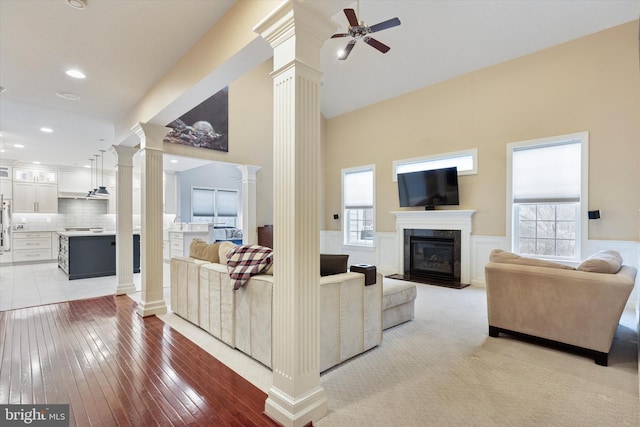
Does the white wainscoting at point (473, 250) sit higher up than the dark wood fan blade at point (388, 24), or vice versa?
the dark wood fan blade at point (388, 24)

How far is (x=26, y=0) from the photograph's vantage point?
7.29ft

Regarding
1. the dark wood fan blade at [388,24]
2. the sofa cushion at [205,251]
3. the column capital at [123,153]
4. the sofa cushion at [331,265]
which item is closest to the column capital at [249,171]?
the column capital at [123,153]

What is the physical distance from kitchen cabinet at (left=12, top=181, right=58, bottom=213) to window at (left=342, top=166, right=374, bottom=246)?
8.38 metres

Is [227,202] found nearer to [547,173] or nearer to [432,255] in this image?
[432,255]

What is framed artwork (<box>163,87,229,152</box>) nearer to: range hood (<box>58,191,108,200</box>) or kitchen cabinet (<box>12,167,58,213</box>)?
range hood (<box>58,191,108,200</box>)

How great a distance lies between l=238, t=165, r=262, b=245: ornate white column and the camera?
23.3ft

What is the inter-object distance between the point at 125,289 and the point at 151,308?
154 cm

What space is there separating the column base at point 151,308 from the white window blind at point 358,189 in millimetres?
4777

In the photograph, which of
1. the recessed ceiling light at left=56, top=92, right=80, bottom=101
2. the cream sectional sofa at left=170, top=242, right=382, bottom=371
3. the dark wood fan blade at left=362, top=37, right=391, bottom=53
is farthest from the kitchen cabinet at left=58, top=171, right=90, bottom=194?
the dark wood fan blade at left=362, top=37, right=391, bottom=53

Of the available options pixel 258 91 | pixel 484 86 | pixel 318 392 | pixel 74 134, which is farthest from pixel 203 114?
pixel 318 392

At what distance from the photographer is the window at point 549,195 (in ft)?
15.0

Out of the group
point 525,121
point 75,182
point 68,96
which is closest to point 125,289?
point 68,96

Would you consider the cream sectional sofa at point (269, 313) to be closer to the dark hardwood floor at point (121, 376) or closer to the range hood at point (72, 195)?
the dark hardwood floor at point (121, 376)

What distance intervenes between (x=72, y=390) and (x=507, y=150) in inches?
243
